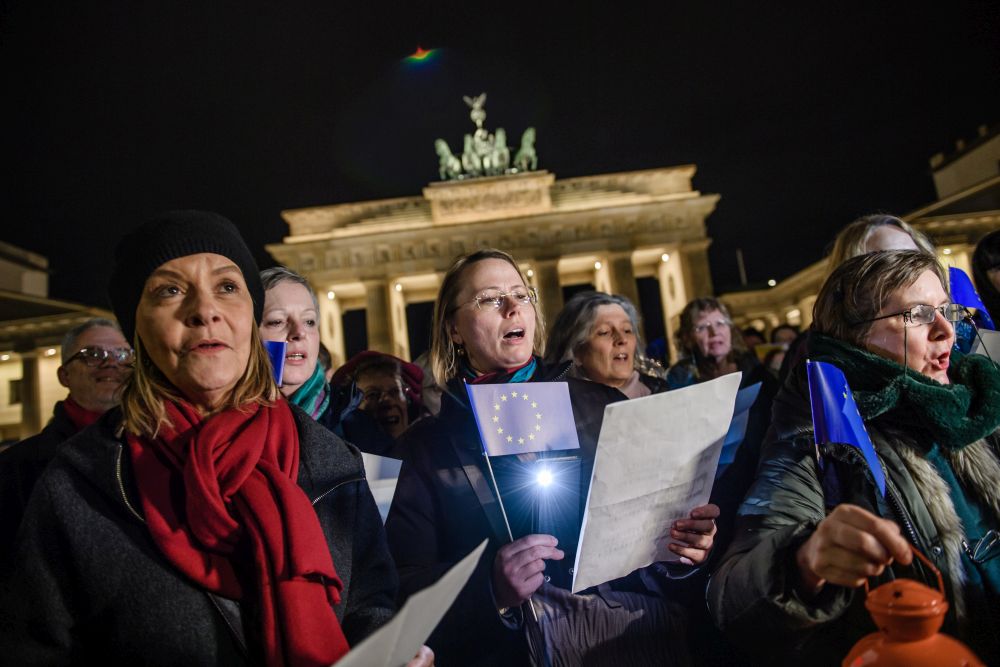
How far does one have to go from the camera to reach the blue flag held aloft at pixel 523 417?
1.78m

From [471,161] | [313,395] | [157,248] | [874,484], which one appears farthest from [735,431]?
[471,161]

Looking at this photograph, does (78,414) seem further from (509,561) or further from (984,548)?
(984,548)

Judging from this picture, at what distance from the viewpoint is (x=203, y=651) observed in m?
1.37

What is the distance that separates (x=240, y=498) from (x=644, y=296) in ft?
140

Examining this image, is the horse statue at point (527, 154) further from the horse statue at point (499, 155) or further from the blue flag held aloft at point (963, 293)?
the blue flag held aloft at point (963, 293)

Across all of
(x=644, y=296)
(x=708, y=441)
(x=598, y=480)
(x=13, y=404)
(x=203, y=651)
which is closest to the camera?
(x=203, y=651)

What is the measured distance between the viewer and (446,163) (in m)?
32.5

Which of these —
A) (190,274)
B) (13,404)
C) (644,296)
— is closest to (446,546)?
(190,274)

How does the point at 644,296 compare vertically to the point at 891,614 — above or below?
above

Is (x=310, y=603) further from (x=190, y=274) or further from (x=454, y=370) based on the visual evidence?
(x=454, y=370)

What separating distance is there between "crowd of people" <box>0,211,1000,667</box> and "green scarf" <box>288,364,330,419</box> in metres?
1.07

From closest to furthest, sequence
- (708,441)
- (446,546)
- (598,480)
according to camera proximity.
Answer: (598,480), (708,441), (446,546)

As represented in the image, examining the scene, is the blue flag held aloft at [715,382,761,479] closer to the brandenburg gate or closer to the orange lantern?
the orange lantern

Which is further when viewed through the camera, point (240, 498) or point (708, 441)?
point (708, 441)
